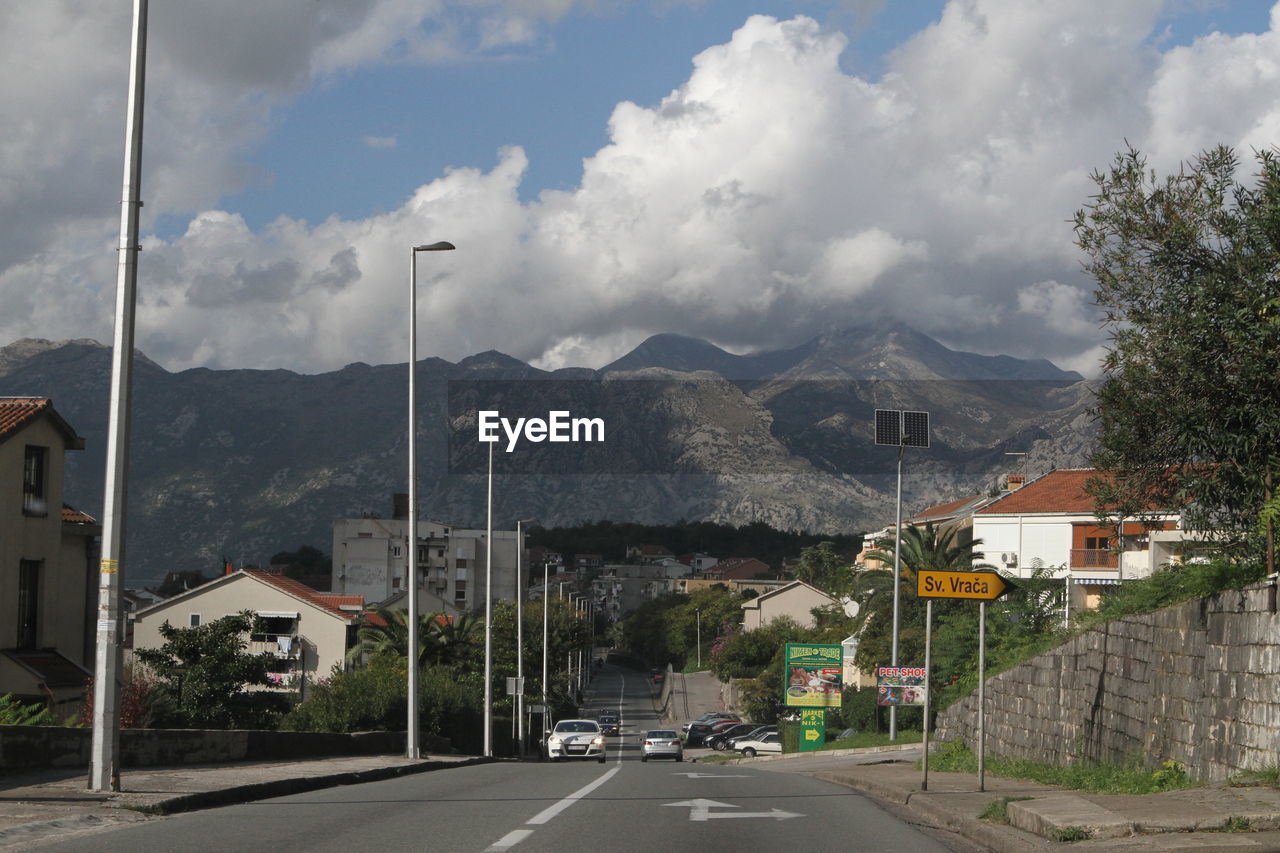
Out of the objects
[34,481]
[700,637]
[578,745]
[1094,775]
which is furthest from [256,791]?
[700,637]

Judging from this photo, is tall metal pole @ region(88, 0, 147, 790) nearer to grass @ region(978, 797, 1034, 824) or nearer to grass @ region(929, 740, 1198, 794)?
grass @ region(978, 797, 1034, 824)

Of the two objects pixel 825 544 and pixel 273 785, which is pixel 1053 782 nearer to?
pixel 273 785

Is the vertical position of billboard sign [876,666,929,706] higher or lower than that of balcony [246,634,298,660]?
higher

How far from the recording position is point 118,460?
13.6 m

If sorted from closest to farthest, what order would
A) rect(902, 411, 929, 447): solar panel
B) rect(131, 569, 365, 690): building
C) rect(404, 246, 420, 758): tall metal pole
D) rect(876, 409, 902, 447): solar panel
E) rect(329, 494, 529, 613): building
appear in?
rect(404, 246, 420, 758): tall metal pole → rect(902, 411, 929, 447): solar panel → rect(876, 409, 902, 447): solar panel → rect(131, 569, 365, 690): building → rect(329, 494, 529, 613): building

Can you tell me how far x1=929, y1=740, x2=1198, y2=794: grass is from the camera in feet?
45.9

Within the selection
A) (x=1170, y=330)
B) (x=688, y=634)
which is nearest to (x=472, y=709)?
(x=1170, y=330)

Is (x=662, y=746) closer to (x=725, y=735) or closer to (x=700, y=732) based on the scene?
(x=725, y=735)

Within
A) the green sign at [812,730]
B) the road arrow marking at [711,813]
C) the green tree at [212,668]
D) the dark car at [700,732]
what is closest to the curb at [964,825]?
the road arrow marking at [711,813]

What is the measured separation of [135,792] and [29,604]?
19.5 meters

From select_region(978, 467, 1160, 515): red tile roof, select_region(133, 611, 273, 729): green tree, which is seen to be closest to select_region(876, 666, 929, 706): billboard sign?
select_region(133, 611, 273, 729): green tree

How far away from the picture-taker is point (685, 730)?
77000 millimetres

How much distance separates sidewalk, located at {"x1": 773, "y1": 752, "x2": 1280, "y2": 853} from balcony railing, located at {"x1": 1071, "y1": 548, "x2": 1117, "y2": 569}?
5256 centimetres

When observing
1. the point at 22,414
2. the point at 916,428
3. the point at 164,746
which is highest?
the point at 916,428
